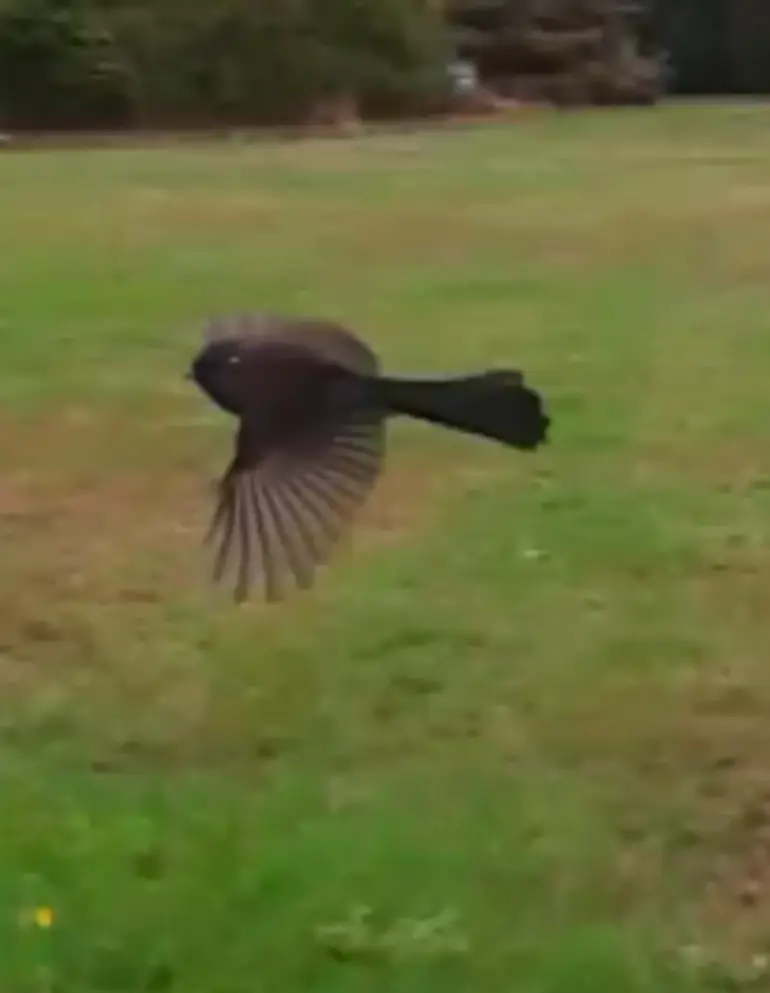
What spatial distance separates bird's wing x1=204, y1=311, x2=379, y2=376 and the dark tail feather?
0.37 feet

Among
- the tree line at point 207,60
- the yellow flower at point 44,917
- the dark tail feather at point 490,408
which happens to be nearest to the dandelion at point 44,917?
the yellow flower at point 44,917

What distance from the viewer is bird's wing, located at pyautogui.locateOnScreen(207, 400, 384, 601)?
2615 mm

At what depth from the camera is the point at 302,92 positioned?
20797 mm

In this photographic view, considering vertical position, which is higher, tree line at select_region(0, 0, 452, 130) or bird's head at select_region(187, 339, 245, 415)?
bird's head at select_region(187, 339, 245, 415)

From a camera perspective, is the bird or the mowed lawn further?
the mowed lawn

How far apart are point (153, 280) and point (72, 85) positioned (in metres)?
10.6

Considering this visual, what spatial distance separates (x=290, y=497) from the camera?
263 cm

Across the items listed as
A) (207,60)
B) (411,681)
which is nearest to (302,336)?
(411,681)

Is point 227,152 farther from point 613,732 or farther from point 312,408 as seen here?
point 312,408

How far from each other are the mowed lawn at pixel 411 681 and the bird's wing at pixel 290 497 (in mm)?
617

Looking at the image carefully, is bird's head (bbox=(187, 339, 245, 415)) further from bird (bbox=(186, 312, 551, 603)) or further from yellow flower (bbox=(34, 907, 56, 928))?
yellow flower (bbox=(34, 907, 56, 928))

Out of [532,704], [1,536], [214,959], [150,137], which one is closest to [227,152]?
[150,137]

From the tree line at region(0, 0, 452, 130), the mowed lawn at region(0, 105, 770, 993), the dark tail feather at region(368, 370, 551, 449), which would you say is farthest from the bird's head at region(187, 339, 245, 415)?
the tree line at region(0, 0, 452, 130)

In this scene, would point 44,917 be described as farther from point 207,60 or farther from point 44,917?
point 207,60
